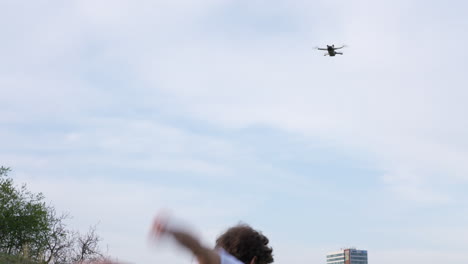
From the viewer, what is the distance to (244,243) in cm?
343

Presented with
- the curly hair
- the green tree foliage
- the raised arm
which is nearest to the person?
the curly hair

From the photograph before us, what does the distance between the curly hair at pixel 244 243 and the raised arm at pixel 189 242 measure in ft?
1.63

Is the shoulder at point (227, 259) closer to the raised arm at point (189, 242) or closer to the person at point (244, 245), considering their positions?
the person at point (244, 245)

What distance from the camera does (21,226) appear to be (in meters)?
42.8

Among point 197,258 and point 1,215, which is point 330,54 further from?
point 197,258

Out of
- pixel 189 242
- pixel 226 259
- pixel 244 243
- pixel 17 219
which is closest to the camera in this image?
pixel 189 242

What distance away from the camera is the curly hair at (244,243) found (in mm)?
3420

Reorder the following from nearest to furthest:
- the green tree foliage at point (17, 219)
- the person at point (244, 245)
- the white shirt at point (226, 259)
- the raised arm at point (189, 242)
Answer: the raised arm at point (189, 242)
the white shirt at point (226, 259)
the person at point (244, 245)
the green tree foliage at point (17, 219)

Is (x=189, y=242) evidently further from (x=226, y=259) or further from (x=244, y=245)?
(x=244, y=245)

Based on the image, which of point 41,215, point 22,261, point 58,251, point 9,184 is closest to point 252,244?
point 22,261

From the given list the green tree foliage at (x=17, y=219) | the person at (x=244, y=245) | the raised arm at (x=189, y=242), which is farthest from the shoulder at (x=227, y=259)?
the green tree foliage at (x=17, y=219)

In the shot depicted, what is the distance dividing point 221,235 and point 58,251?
2857 cm

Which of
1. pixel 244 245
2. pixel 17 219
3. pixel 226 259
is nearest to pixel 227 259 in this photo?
pixel 226 259

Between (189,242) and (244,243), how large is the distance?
0.74m
